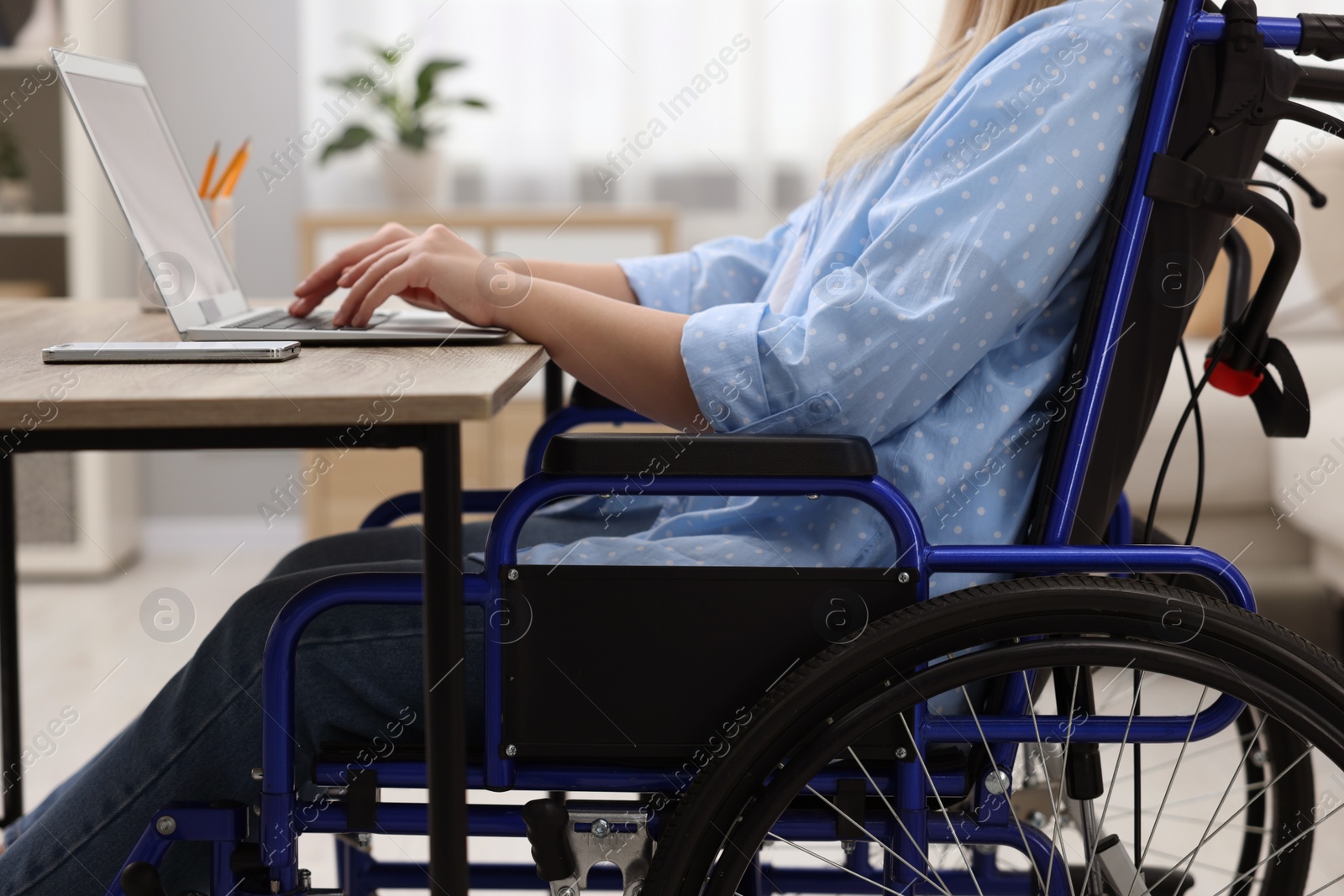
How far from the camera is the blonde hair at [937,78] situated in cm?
92

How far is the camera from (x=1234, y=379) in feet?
2.96

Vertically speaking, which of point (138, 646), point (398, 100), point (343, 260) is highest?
point (398, 100)

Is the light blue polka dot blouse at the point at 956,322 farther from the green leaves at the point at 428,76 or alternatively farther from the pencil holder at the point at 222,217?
the green leaves at the point at 428,76

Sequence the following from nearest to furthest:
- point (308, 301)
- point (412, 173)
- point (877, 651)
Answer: point (877, 651)
point (308, 301)
point (412, 173)

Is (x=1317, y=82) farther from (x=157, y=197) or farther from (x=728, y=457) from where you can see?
(x=157, y=197)

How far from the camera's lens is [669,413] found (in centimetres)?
85

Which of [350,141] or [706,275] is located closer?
[706,275]

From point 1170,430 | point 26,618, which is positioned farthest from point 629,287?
point 26,618

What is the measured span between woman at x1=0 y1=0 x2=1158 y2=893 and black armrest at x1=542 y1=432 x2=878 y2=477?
0.07m

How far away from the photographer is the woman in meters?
0.77

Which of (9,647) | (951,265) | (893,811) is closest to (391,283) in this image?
(951,265)

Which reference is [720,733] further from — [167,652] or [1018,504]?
[167,652]

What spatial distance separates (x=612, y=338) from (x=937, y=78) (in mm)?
378

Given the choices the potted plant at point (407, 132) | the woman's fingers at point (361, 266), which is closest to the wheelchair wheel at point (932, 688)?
the woman's fingers at point (361, 266)
